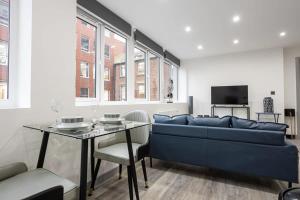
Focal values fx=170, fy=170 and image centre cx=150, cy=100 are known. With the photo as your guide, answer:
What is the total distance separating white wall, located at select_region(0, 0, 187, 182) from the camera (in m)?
1.49

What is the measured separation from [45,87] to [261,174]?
2.64 metres

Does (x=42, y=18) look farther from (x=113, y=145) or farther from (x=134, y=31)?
(x=134, y=31)

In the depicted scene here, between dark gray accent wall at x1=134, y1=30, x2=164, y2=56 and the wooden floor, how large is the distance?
272 centimetres

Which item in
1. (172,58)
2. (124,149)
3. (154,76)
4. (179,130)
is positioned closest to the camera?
(124,149)

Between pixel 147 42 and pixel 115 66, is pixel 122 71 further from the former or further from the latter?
pixel 147 42

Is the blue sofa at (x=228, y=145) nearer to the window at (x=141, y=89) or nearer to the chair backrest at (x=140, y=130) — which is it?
the chair backrest at (x=140, y=130)

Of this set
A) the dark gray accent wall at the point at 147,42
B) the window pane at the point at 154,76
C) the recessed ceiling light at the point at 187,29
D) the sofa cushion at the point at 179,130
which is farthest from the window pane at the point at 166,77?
the sofa cushion at the point at 179,130

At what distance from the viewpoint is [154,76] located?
16.3 feet

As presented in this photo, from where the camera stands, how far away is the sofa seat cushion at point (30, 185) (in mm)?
987

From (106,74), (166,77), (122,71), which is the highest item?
(166,77)

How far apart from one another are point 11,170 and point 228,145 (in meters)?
2.25

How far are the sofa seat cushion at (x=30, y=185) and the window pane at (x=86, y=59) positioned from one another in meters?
1.46

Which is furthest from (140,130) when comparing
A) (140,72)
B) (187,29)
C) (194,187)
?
(187,29)

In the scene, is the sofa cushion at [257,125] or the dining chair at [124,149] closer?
the dining chair at [124,149]
